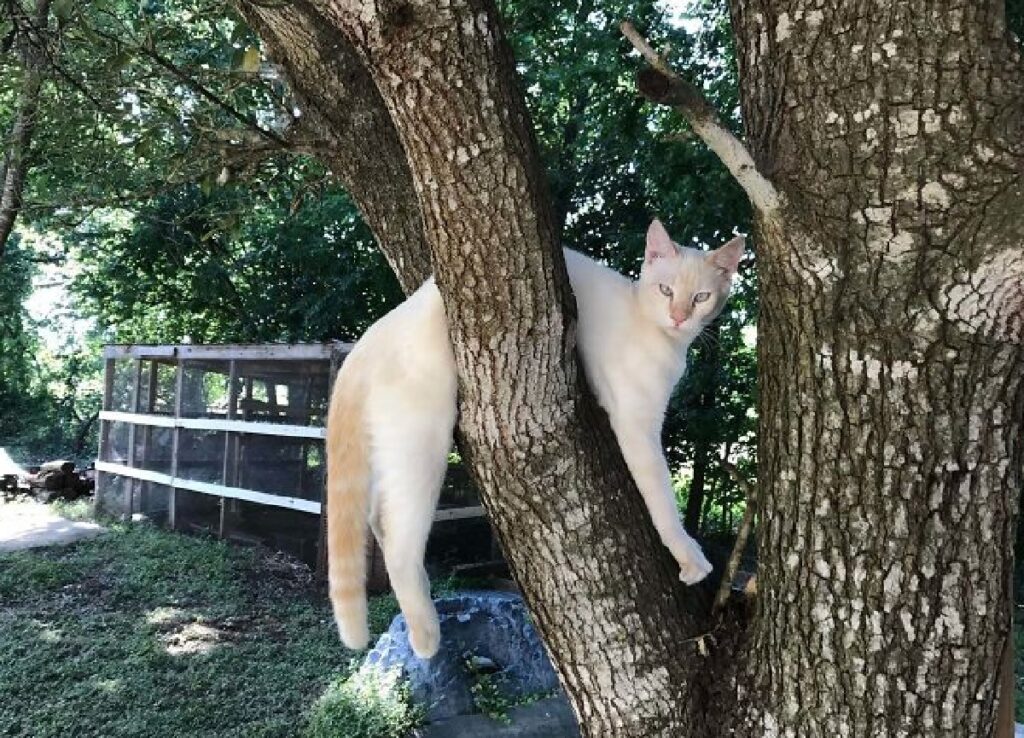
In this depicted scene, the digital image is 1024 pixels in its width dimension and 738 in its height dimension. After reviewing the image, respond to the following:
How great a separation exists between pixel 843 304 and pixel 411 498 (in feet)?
3.62

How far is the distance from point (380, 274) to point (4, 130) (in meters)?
3.12

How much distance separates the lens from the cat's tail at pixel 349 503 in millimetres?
2098

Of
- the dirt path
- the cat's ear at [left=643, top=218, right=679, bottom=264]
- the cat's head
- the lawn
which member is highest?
the cat's ear at [left=643, top=218, right=679, bottom=264]

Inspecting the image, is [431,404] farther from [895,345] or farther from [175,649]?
[175,649]

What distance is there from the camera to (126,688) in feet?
14.5

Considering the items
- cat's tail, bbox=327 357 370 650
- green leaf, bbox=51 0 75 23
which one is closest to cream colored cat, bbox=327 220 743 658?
cat's tail, bbox=327 357 370 650

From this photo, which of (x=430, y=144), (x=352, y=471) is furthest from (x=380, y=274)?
(x=430, y=144)

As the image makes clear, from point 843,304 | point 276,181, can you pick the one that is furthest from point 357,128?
point 276,181

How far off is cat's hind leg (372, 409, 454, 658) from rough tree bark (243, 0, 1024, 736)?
41 cm

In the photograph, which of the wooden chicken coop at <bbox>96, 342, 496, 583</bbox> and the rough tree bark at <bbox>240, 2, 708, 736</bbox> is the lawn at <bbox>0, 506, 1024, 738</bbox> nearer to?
the wooden chicken coop at <bbox>96, 342, 496, 583</bbox>

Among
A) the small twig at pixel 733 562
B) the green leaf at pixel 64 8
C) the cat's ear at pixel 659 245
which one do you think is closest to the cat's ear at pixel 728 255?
the cat's ear at pixel 659 245

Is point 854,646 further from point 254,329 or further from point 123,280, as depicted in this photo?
point 123,280

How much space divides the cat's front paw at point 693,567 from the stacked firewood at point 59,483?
362 inches

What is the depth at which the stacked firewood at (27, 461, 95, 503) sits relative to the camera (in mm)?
9656
